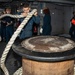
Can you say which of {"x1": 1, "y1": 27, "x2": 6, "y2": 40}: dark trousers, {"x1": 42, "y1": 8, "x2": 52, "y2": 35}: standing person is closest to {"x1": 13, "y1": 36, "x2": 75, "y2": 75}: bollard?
{"x1": 42, "y1": 8, "x2": 52, "y2": 35}: standing person

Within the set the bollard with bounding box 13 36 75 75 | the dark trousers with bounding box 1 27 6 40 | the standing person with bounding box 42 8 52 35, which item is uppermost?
the bollard with bounding box 13 36 75 75

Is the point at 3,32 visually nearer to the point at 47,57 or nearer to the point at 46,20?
the point at 46,20

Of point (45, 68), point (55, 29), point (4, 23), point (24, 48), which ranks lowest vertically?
point (55, 29)

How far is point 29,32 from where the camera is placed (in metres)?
5.58

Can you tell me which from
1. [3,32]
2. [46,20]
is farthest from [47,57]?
[3,32]

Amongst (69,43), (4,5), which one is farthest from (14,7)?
(69,43)

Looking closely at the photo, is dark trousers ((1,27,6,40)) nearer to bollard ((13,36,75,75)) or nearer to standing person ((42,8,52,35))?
standing person ((42,8,52,35))

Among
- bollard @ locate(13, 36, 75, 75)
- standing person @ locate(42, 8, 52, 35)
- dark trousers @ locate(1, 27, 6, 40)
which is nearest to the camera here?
bollard @ locate(13, 36, 75, 75)

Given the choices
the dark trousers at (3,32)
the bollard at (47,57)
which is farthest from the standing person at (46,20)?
the bollard at (47,57)

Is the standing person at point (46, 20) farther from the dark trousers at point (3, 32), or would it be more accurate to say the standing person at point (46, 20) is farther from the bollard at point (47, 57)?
the bollard at point (47, 57)

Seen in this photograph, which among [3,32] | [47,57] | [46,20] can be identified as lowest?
[3,32]

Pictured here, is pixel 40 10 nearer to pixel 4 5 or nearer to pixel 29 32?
pixel 4 5

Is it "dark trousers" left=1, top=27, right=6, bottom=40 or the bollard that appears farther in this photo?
"dark trousers" left=1, top=27, right=6, bottom=40

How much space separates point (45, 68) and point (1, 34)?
584 centimetres
